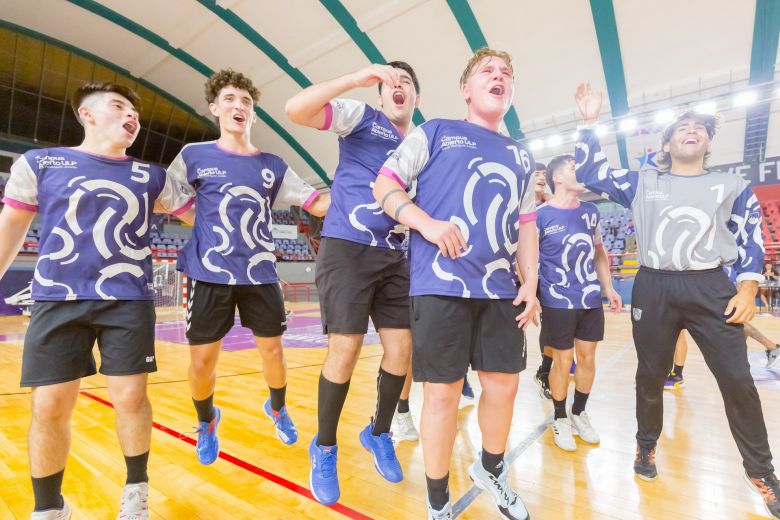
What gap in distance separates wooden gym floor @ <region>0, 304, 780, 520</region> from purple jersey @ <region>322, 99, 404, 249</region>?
4.10ft

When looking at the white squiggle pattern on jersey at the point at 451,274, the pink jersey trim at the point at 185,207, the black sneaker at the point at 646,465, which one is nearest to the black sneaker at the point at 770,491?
the black sneaker at the point at 646,465

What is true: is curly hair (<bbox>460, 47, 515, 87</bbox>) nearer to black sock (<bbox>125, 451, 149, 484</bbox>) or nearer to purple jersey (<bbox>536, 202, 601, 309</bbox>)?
purple jersey (<bbox>536, 202, 601, 309</bbox>)

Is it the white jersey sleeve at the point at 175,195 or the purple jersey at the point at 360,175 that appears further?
the white jersey sleeve at the point at 175,195

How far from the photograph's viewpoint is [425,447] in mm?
1496

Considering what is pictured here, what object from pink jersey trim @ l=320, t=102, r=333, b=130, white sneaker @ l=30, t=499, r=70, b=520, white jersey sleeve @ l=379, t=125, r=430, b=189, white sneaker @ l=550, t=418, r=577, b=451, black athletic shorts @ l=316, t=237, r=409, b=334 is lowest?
white sneaker @ l=30, t=499, r=70, b=520

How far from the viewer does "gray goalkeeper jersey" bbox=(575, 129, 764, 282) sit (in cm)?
188

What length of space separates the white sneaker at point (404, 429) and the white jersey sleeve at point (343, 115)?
1.87 metres

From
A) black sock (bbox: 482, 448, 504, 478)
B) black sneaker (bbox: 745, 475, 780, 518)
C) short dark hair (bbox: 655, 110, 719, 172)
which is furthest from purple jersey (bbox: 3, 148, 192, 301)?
Answer: black sneaker (bbox: 745, 475, 780, 518)

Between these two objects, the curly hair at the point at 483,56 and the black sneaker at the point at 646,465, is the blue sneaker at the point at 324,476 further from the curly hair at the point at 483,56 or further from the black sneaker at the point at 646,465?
the curly hair at the point at 483,56

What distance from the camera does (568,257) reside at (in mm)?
2713

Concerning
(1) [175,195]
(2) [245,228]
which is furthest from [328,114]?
(1) [175,195]

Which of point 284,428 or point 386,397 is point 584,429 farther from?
point 284,428

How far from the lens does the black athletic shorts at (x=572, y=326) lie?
2.62 metres

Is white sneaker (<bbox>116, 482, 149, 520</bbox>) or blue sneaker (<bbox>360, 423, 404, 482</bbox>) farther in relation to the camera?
blue sneaker (<bbox>360, 423, 404, 482</bbox>)
